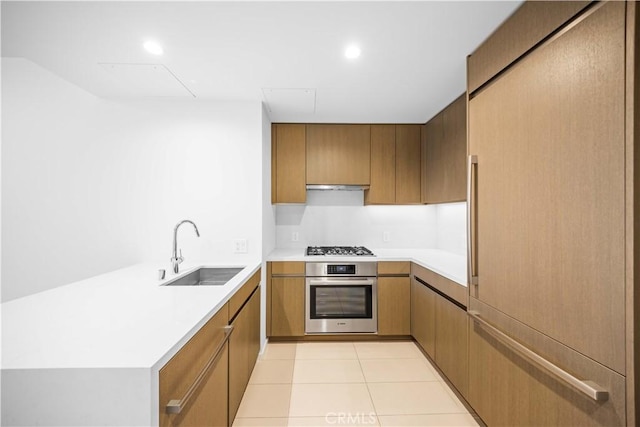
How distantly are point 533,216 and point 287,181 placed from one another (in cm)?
238

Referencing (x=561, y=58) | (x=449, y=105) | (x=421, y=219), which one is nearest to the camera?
(x=561, y=58)

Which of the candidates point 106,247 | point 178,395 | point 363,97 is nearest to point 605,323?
point 178,395

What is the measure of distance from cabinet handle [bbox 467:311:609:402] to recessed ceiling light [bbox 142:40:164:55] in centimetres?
244

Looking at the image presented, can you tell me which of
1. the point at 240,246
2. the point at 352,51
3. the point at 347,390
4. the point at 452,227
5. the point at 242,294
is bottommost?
the point at 347,390

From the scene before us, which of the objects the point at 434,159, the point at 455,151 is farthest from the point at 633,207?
the point at 434,159

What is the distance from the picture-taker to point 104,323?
3.72ft

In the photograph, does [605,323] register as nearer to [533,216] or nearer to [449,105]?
[533,216]

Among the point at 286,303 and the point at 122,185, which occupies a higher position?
the point at 122,185

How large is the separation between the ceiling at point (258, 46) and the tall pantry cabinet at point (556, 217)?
0.36m

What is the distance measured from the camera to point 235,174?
2.69 meters

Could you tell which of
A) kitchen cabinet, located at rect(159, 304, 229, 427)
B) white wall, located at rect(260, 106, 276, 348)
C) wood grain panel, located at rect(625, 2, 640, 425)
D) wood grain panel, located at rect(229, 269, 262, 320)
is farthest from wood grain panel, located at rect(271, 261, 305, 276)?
wood grain panel, located at rect(625, 2, 640, 425)

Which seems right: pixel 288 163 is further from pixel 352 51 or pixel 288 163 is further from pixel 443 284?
pixel 443 284

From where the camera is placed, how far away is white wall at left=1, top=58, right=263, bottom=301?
8.38ft

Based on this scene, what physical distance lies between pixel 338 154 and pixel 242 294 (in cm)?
191
